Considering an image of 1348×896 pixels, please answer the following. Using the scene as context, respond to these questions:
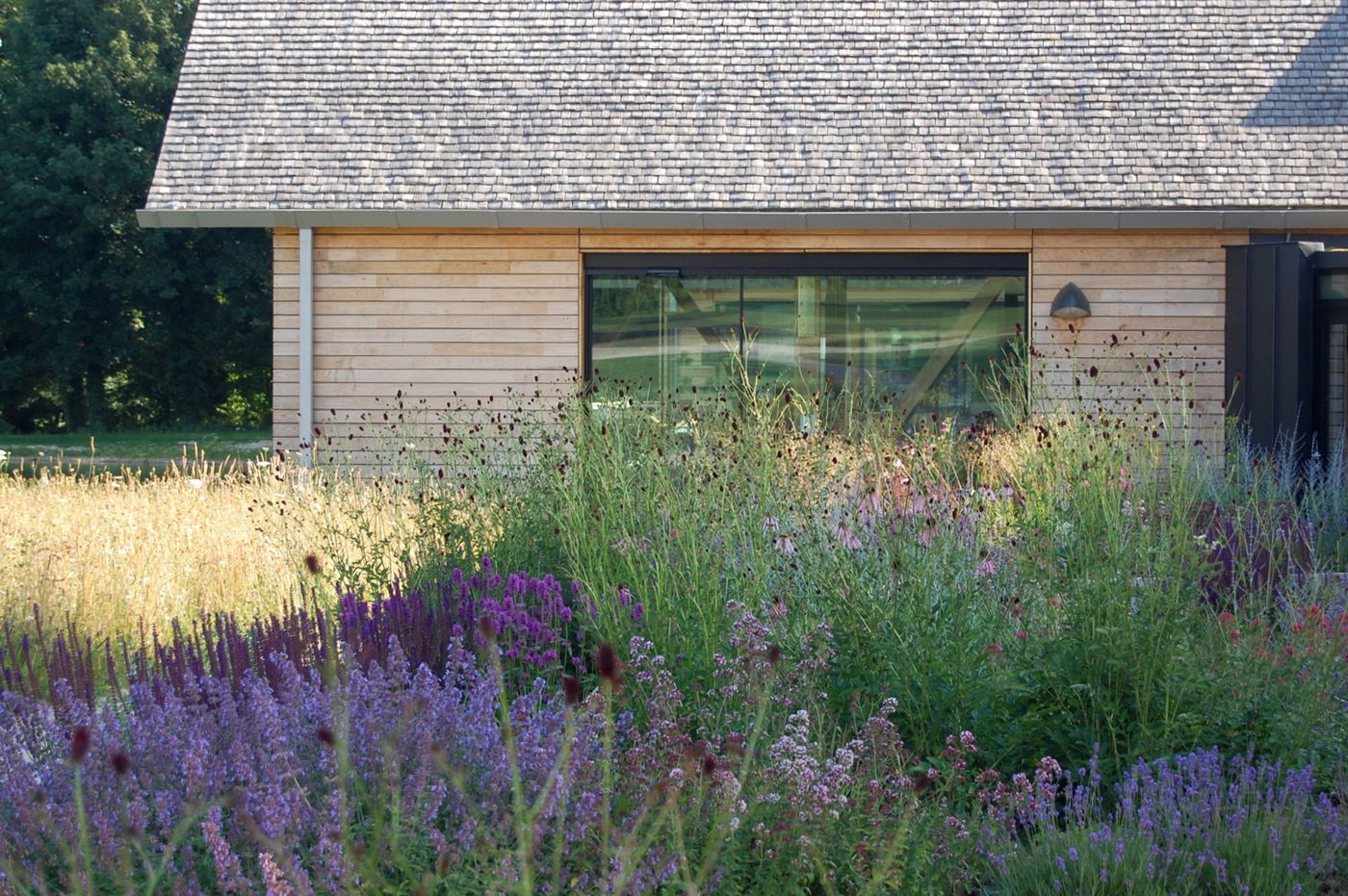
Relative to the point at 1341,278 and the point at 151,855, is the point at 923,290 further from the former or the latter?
the point at 151,855

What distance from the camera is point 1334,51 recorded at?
12.6 metres

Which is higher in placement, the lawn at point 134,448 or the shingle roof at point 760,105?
the shingle roof at point 760,105

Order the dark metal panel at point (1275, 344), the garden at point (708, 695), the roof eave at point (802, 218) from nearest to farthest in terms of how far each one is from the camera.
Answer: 1. the garden at point (708, 695)
2. the dark metal panel at point (1275, 344)
3. the roof eave at point (802, 218)

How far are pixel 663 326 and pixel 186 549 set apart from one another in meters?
5.32

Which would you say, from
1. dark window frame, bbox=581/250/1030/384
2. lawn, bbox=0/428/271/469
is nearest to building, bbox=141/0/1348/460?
dark window frame, bbox=581/250/1030/384

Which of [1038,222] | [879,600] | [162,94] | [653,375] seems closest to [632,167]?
[653,375]

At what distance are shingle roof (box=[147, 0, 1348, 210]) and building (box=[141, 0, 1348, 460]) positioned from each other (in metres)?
0.04

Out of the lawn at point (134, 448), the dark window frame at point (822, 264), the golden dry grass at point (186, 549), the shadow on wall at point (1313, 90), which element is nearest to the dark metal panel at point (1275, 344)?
the shadow on wall at point (1313, 90)

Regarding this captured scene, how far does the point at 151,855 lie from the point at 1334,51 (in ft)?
43.4

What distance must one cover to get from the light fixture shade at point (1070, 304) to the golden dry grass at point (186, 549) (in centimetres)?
632

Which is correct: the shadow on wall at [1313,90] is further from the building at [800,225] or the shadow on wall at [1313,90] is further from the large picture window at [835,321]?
the large picture window at [835,321]

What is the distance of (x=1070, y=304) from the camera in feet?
37.5

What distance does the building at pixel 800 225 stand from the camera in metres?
11.4

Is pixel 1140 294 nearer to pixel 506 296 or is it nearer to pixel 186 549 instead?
pixel 506 296
